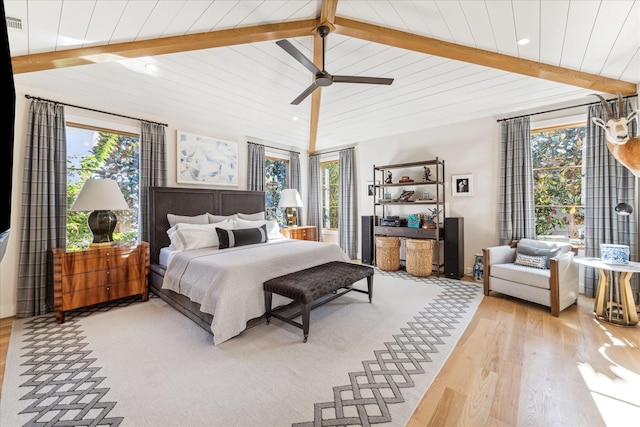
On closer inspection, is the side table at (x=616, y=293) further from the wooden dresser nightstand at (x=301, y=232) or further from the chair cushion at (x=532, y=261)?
the wooden dresser nightstand at (x=301, y=232)

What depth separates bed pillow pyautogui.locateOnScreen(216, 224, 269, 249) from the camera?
11.9 ft

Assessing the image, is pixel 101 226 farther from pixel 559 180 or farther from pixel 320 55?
pixel 559 180

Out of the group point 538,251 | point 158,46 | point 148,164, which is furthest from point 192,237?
point 538,251

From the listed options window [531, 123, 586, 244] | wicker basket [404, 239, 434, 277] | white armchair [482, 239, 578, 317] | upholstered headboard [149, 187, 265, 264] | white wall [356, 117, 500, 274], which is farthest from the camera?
wicker basket [404, 239, 434, 277]

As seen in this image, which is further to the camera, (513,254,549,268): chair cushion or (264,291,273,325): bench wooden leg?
(513,254,549,268): chair cushion

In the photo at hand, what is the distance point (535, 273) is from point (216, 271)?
12.0ft

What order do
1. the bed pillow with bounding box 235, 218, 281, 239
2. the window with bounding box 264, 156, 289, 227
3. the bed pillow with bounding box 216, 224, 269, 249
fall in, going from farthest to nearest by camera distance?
the window with bounding box 264, 156, 289, 227
the bed pillow with bounding box 235, 218, 281, 239
the bed pillow with bounding box 216, 224, 269, 249

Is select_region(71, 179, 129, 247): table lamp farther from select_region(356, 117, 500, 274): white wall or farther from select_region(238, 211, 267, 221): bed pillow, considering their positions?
select_region(356, 117, 500, 274): white wall

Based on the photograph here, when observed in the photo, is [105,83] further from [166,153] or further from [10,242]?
[10,242]

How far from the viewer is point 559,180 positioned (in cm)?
400

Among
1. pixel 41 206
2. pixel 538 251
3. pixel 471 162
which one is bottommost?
pixel 538 251

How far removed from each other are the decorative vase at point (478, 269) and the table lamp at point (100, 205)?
5.19 metres

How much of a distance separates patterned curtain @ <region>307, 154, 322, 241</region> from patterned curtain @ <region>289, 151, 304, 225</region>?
0.42 metres

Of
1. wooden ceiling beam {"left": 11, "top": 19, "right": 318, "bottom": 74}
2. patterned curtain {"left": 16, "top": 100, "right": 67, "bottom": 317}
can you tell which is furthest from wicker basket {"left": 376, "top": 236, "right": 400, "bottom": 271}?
patterned curtain {"left": 16, "top": 100, "right": 67, "bottom": 317}
